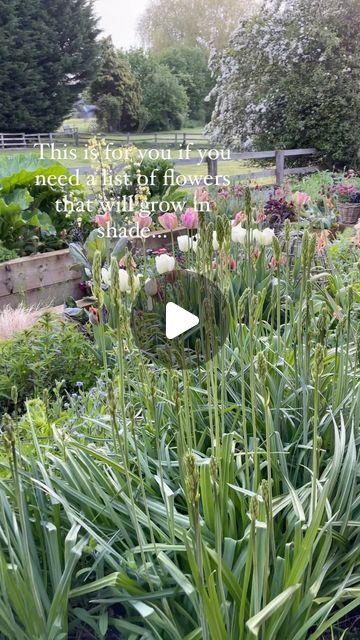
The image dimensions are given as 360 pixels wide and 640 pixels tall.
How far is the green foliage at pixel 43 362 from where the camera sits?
2.16 m

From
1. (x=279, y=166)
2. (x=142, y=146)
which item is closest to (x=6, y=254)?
(x=279, y=166)

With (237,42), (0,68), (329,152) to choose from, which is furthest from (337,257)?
(0,68)

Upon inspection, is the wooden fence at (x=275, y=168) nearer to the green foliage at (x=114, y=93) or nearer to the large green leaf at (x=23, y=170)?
the large green leaf at (x=23, y=170)

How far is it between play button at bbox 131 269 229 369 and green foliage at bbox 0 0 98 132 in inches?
799

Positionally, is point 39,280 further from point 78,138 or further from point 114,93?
point 114,93

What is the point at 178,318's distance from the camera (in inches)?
32.4

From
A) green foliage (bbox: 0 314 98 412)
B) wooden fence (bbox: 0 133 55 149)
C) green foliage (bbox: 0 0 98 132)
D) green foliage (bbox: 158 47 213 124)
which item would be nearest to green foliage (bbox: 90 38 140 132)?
green foliage (bbox: 0 0 98 132)

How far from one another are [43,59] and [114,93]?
283 cm

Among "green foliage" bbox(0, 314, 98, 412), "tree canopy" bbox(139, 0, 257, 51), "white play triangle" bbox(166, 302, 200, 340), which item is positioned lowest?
"green foliage" bbox(0, 314, 98, 412)

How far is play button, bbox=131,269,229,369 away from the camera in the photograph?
0.91 m

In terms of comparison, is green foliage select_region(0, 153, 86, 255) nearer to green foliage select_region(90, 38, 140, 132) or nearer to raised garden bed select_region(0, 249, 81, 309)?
raised garden bed select_region(0, 249, 81, 309)

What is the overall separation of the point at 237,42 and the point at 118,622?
11.8 metres

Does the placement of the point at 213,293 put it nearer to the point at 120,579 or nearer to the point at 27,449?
the point at 120,579

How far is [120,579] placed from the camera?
94 cm
